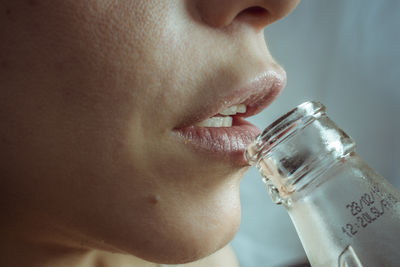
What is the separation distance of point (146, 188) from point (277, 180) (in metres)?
0.09

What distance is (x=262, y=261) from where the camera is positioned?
910 millimetres

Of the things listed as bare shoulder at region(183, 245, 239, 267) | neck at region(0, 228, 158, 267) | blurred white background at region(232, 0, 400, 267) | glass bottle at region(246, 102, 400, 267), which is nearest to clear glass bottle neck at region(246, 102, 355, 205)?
glass bottle at region(246, 102, 400, 267)

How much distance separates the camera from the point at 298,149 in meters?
0.25

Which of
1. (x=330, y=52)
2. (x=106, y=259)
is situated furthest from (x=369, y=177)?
(x=330, y=52)

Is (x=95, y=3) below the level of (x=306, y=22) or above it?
below

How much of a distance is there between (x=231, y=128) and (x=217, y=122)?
0.01 metres

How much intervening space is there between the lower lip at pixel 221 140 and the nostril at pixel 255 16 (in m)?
0.09

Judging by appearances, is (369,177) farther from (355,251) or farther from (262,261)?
(262,261)

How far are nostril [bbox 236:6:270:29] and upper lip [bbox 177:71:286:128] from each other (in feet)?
0.13

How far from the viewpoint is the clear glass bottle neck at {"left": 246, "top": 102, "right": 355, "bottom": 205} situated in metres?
0.25

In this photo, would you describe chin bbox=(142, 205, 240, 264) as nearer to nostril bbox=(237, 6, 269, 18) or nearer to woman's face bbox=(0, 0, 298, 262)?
woman's face bbox=(0, 0, 298, 262)

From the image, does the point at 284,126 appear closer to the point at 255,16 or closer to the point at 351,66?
the point at 255,16

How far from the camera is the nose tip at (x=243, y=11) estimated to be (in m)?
0.25

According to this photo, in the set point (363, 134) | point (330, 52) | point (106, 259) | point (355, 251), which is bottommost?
point (355, 251)
